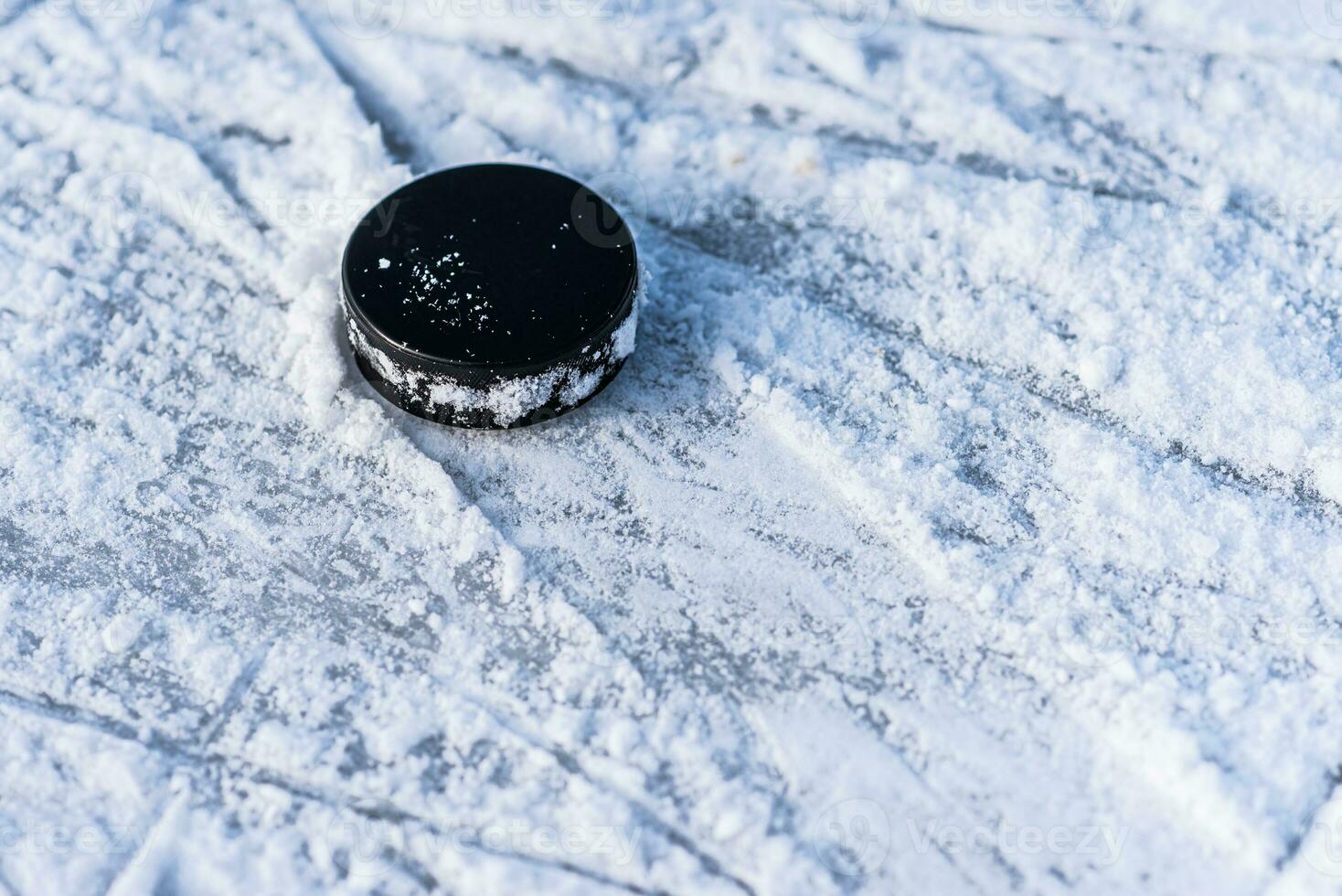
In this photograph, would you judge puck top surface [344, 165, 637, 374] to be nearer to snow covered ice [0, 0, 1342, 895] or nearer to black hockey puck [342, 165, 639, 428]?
black hockey puck [342, 165, 639, 428]

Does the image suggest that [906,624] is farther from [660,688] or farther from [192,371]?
[192,371]

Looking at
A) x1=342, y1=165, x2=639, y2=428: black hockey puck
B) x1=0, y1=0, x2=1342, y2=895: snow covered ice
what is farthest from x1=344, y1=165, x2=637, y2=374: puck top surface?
x1=0, y1=0, x2=1342, y2=895: snow covered ice

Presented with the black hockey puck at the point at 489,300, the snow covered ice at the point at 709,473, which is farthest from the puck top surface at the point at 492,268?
the snow covered ice at the point at 709,473

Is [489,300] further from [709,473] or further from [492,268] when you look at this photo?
[709,473]

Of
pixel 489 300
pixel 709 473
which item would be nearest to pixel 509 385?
pixel 489 300

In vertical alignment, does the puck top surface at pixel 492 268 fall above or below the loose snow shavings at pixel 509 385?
above

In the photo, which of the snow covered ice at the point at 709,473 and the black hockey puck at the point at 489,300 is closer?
the snow covered ice at the point at 709,473

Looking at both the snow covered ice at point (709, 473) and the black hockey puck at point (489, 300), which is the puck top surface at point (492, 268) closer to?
the black hockey puck at point (489, 300)

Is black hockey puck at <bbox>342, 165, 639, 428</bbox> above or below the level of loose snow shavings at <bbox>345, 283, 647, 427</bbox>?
above
